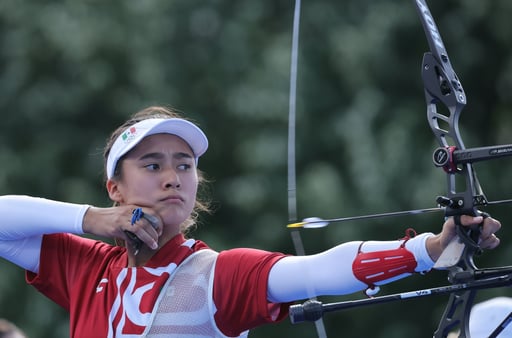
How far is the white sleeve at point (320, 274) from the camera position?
298 centimetres

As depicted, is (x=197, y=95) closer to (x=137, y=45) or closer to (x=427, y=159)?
(x=137, y=45)

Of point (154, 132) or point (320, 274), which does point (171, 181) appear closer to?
point (154, 132)

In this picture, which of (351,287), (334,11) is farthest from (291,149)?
(334,11)

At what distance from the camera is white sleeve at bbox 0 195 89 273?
358 cm

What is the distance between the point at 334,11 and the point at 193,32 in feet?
5.74

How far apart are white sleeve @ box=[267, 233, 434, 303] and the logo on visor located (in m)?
0.72

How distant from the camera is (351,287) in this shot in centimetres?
299

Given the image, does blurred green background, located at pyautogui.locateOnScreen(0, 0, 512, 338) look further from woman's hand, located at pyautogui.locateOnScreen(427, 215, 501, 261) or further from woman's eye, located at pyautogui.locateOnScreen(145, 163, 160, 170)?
woman's hand, located at pyautogui.locateOnScreen(427, 215, 501, 261)

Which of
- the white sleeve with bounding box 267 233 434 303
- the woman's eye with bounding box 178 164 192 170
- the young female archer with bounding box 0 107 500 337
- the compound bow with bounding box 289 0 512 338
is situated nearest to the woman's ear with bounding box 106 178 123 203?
the young female archer with bounding box 0 107 500 337

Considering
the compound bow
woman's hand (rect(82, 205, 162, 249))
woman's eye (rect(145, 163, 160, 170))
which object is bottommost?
the compound bow

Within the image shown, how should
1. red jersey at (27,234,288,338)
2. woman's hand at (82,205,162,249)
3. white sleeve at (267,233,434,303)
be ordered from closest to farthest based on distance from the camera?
1. white sleeve at (267,233,434,303)
2. red jersey at (27,234,288,338)
3. woman's hand at (82,205,162,249)

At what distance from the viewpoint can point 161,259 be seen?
3408 mm

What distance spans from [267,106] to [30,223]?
5.33 meters

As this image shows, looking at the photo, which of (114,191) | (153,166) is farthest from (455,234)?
(114,191)
